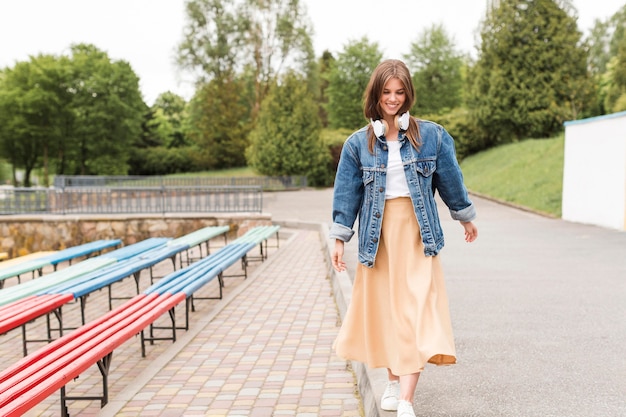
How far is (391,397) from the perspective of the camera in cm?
324

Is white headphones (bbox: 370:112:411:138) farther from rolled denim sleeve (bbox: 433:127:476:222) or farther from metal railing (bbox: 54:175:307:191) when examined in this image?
metal railing (bbox: 54:175:307:191)

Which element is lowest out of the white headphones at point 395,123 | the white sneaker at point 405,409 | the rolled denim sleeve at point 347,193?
the white sneaker at point 405,409

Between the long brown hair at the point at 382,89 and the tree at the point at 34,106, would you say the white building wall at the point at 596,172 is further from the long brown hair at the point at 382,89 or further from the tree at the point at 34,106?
the tree at the point at 34,106

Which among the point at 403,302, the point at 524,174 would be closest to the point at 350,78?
the point at 524,174

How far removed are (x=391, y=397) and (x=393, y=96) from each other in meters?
1.56

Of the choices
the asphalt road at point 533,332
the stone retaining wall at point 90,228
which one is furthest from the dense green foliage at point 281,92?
the asphalt road at point 533,332

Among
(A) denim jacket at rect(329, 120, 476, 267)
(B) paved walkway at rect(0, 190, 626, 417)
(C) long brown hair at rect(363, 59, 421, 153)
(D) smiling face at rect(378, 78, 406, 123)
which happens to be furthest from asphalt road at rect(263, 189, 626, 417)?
(D) smiling face at rect(378, 78, 406, 123)

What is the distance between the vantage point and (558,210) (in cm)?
1752

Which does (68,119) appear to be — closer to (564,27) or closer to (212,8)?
(212,8)

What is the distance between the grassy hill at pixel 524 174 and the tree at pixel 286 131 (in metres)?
9.00

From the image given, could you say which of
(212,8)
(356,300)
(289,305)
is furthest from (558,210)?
(212,8)

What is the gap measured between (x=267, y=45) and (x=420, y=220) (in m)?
45.5

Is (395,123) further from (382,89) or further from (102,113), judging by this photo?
(102,113)

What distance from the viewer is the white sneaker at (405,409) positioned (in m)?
2.94
